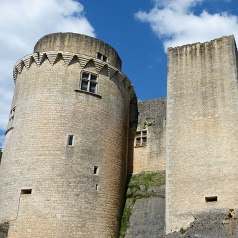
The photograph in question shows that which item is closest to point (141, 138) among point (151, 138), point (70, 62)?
point (151, 138)

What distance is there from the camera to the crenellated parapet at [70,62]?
18.2 meters

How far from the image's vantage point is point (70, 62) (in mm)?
18250

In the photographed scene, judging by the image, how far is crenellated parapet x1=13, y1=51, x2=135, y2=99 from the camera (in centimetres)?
1823

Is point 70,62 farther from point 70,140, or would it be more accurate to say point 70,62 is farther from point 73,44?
point 70,140

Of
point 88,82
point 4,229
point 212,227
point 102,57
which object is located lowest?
point 4,229

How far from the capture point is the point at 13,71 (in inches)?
782

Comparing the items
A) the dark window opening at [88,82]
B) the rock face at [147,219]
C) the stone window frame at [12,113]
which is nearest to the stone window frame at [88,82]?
the dark window opening at [88,82]

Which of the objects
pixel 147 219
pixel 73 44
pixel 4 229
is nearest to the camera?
pixel 4 229

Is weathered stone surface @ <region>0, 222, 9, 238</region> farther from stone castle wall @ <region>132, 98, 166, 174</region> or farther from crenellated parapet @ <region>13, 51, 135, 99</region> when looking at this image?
crenellated parapet @ <region>13, 51, 135, 99</region>

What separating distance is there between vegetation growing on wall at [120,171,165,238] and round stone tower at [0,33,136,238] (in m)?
A: 0.42

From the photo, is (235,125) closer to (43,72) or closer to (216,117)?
(216,117)

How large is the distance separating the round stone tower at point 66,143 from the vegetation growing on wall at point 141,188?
42 cm

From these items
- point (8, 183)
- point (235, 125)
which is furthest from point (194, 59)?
point (8, 183)

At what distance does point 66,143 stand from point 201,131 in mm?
5766
